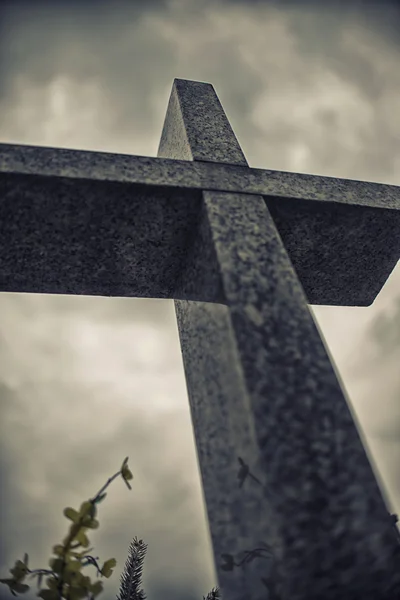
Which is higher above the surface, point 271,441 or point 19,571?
point 271,441

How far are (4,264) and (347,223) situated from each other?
2.00m

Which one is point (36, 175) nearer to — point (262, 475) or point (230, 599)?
point (262, 475)

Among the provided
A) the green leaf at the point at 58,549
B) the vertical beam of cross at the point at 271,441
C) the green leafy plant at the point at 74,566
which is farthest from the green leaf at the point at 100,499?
the vertical beam of cross at the point at 271,441

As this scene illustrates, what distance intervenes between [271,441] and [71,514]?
0.69 m

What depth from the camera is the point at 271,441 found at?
1.34m

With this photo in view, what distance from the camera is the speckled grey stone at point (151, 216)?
6.65 ft

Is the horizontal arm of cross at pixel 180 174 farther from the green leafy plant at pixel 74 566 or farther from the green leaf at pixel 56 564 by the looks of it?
the green leaf at pixel 56 564

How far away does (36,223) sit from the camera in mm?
2131

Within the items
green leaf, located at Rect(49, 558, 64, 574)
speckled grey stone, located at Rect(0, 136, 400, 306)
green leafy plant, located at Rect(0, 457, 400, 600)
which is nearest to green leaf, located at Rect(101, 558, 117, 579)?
green leafy plant, located at Rect(0, 457, 400, 600)

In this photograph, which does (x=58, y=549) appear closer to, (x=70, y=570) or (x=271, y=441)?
(x=70, y=570)

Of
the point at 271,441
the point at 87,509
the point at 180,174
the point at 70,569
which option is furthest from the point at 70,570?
the point at 180,174

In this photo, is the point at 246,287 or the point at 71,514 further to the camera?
the point at 246,287

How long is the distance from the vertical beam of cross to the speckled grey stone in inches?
9.0

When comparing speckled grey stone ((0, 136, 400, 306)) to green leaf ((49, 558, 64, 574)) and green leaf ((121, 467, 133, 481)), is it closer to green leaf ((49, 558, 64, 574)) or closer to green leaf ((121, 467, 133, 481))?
green leaf ((121, 467, 133, 481))
